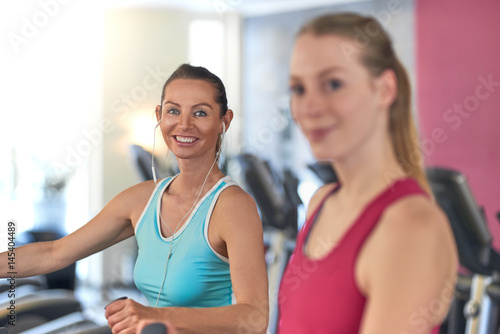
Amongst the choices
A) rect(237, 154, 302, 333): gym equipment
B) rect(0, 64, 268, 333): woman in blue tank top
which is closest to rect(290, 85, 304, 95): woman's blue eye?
rect(0, 64, 268, 333): woman in blue tank top

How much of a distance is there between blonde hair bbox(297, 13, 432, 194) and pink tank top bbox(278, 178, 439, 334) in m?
0.04

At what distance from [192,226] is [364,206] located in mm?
605

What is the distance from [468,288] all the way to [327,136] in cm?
158

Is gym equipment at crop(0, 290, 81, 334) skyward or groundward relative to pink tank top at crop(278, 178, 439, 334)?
groundward

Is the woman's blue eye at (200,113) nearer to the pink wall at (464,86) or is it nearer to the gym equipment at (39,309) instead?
the gym equipment at (39,309)

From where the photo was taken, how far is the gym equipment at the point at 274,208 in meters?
2.68

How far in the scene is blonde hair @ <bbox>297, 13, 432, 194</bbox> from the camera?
753 millimetres

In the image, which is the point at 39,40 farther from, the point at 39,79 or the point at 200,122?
the point at 200,122

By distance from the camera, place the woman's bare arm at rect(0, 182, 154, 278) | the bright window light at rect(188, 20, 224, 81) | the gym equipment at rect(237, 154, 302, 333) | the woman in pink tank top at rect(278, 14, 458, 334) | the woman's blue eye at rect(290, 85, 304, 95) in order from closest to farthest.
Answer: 1. the woman in pink tank top at rect(278, 14, 458, 334)
2. the woman's blue eye at rect(290, 85, 304, 95)
3. the woman's bare arm at rect(0, 182, 154, 278)
4. the gym equipment at rect(237, 154, 302, 333)
5. the bright window light at rect(188, 20, 224, 81)

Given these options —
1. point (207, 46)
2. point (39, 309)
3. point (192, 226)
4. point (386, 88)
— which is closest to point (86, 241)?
point (192, 226)

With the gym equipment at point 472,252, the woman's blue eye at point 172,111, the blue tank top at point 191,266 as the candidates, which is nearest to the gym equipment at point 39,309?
the blue tank top at point 191,266

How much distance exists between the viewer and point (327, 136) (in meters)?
0.79

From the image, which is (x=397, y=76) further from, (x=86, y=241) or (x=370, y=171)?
(x=86, y=241)

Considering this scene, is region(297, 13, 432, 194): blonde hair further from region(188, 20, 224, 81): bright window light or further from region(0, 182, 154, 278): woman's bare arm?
region(188, 20, 224, 81): bright window light
